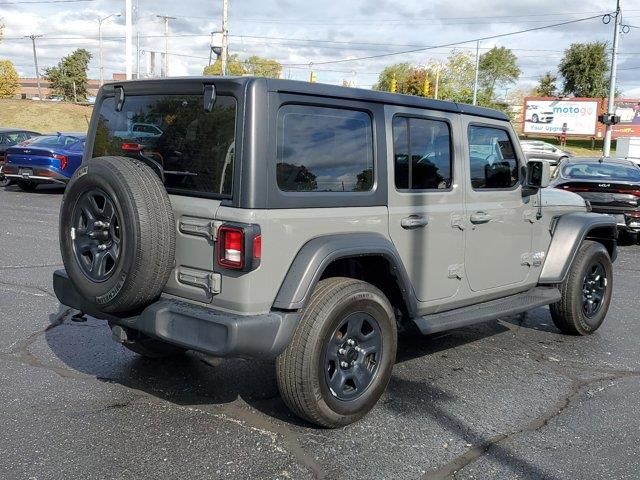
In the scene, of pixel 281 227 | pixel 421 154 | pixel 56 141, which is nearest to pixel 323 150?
pixel 281 227

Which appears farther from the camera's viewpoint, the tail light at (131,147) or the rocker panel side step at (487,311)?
the rocker panel side step at (487,311)

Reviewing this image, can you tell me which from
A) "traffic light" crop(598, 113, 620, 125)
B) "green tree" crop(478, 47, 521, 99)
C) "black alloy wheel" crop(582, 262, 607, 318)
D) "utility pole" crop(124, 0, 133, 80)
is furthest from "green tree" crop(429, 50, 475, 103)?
"black alloy wheel" crop(582, 262, 607, 318)

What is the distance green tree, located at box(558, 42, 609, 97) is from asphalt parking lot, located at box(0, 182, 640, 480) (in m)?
64.5

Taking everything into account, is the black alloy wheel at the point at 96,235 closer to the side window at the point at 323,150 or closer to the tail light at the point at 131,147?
the tail light at the point at 131,147

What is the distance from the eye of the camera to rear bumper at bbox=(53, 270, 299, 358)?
342 cm

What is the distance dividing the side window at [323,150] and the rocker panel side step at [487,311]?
1.03 metres

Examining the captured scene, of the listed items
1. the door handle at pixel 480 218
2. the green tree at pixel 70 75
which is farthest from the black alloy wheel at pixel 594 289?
the green tree at pixel 70 75

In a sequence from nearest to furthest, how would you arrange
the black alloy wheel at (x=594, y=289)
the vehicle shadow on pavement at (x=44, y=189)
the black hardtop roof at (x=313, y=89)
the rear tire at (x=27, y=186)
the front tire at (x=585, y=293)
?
the black hardtop roof at (x=313, y=89), the front tire at (x=585, y=293), the black alloy wheel at (x=594, y=289), the vehicle shadow on pavement at (x=44, y=189), the rear tire at (x=27, y=186)

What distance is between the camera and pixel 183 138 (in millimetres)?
3863

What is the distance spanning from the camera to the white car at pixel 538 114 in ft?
181

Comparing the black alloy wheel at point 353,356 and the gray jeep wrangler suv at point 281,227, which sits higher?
the gray jeep wrangler suv at point 281,227

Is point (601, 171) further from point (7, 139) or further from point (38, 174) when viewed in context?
point (7, 139)

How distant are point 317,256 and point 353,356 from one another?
75cm

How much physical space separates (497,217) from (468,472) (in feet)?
7.15
